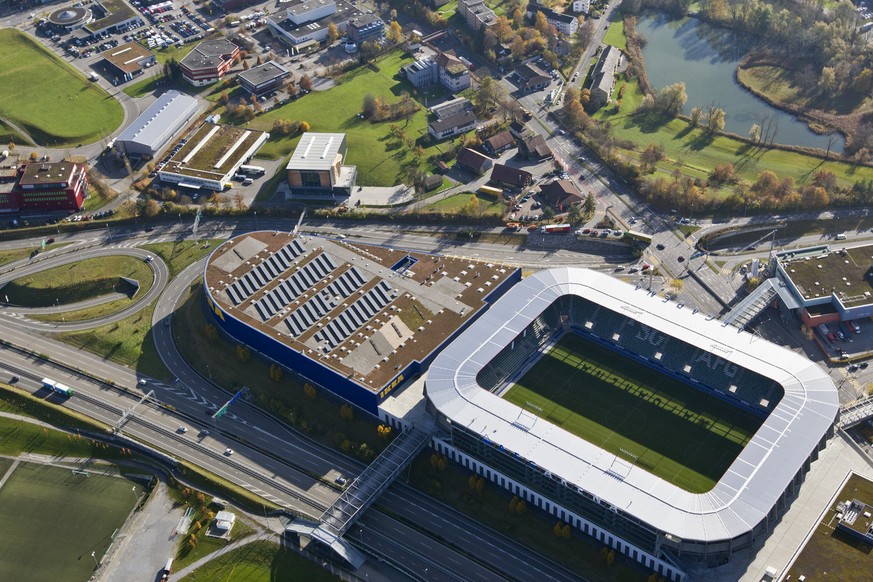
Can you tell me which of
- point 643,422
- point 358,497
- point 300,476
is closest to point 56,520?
point 300,476

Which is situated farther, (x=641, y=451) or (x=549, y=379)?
(x=549, y=379)

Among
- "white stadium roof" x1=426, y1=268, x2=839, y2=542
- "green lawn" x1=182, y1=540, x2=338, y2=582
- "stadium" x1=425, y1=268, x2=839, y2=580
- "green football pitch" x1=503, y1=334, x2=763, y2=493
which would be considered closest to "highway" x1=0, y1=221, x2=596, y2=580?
"green lawn" x1=182, y1=540, x2=338, y2=582

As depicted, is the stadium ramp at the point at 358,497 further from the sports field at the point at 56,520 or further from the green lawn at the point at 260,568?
the sports field at the point at 56,520

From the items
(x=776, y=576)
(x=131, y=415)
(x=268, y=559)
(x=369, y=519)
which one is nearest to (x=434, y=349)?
(x=369, y=519)

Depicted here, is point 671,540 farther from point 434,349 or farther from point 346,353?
point 346,353

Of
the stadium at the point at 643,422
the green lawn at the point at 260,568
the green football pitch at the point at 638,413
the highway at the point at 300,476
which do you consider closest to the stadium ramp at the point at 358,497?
the highway at the point at 300,476
